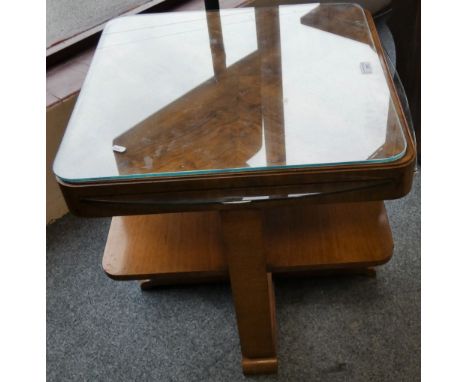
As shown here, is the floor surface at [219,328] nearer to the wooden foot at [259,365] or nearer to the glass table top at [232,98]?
the wooden foot at [259,365]

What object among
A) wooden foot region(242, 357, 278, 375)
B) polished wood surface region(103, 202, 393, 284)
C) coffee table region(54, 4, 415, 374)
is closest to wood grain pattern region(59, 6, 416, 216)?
coffee table region(54, 4, 415, 374)

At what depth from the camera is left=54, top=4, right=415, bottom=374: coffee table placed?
0.63 m

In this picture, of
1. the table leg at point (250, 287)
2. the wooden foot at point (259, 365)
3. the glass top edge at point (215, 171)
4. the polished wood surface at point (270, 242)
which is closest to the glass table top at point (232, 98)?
the glass top edge at point (215, 171)

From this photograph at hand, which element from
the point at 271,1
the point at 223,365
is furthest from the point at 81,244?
the point at 271,1

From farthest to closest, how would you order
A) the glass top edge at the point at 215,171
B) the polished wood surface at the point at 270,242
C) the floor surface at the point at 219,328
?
the floor surface at the point at 219,328 → the polished wood surface at the point at 270,242 → the glass top edge at the point at 215,171

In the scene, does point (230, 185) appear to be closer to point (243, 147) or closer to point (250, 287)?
point (243, 147)

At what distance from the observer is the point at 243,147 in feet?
2.16

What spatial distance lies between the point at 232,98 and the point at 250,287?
0.31 metres

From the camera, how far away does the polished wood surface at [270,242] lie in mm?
865

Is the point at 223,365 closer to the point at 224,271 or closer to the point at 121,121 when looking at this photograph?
the point at 224,271

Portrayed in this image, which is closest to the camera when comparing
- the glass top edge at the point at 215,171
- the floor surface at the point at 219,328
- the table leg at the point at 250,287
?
the glass top edge at the point at 215,171

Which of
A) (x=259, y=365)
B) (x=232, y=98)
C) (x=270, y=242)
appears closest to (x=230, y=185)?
(x=232, y=98)

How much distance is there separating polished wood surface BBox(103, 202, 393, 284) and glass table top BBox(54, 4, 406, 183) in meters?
0.27

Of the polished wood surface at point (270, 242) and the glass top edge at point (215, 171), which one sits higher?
the glass top edge at point (215, 171)
